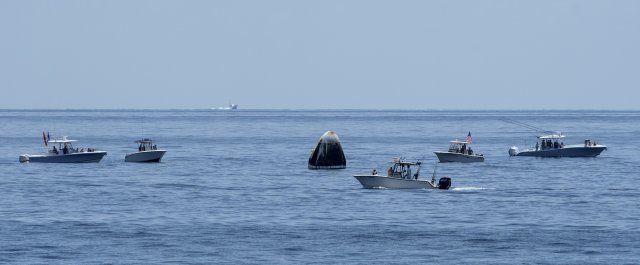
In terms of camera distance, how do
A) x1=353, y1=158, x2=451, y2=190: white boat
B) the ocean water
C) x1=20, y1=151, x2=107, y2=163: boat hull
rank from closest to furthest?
1. the ocean water
2. x1=353, y1=158, x2=451, y2=190: white boat
3. x1=20, y1=151, x2=107, y2=163: boat hull

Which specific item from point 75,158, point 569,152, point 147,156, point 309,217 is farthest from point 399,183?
point 569,152

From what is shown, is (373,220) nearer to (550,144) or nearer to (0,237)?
(0,237)

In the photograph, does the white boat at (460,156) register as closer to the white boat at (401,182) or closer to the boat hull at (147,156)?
the boat hull at (147,156)

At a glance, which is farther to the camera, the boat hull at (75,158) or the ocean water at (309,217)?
the boat hull at (75,158)

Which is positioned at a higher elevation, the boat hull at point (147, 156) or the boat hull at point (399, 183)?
the boat hull at point (399, 183)

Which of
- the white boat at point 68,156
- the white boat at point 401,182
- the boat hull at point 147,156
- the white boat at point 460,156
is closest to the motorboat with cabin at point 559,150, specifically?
the white boat at point 460,156

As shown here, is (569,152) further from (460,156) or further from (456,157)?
(456,157)

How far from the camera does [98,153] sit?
130m

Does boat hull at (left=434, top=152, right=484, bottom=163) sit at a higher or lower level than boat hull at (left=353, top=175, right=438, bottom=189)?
lower

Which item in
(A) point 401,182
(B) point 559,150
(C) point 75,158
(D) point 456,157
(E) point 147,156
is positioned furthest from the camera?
(B) point 559,150

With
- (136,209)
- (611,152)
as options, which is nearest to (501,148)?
(611,152)

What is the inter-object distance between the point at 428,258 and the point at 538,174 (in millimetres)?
60126

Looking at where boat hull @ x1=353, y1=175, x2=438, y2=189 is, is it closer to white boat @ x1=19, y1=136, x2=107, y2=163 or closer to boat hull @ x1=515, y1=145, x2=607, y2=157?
white boat @ x1=19, y1=136, x2=107, y2=163

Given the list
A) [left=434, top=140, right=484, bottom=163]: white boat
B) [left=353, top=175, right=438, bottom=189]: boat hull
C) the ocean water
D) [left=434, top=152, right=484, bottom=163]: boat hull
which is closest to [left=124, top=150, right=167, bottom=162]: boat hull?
the ocean water
